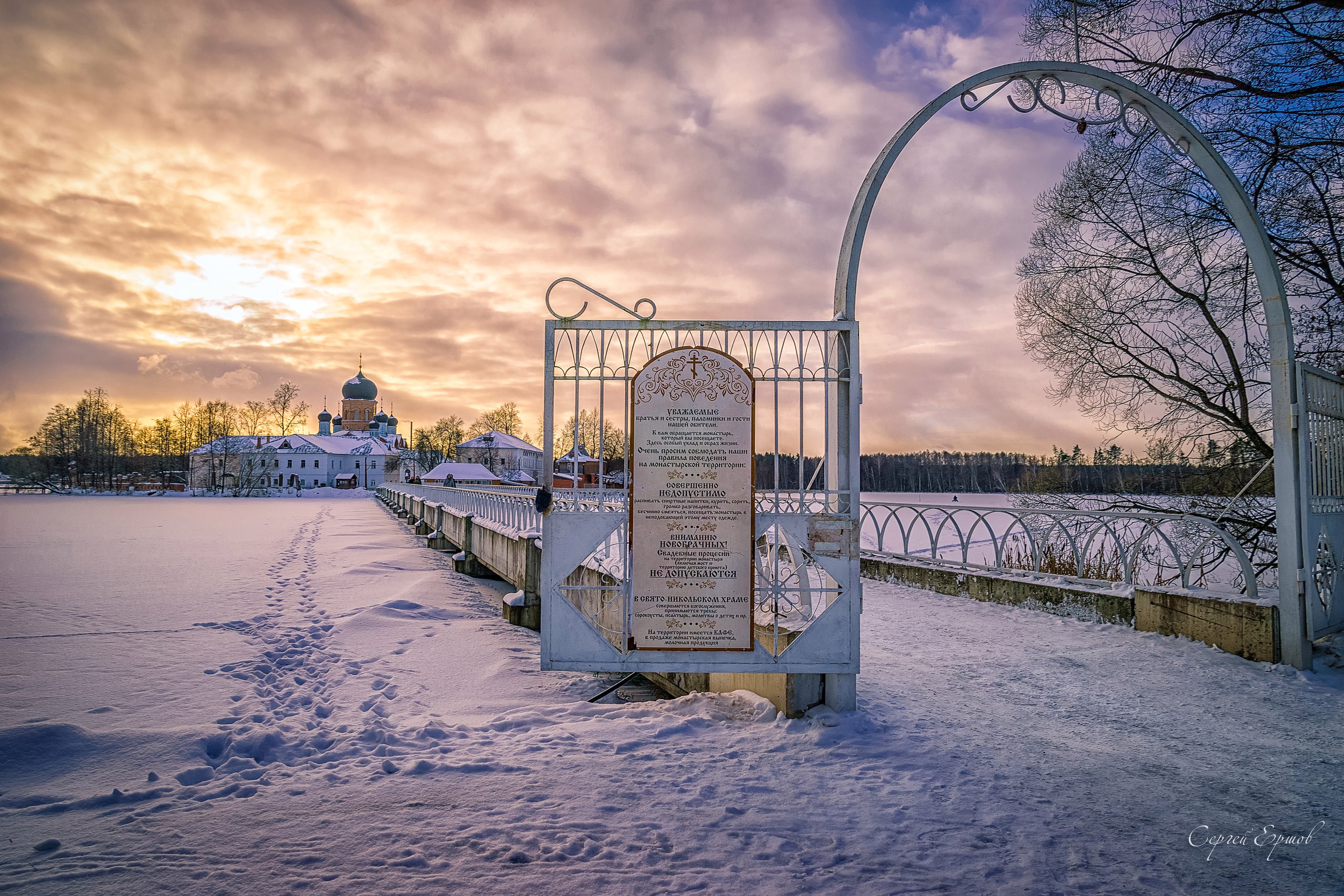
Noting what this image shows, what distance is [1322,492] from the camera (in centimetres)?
647

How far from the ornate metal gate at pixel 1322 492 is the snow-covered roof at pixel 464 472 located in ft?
256

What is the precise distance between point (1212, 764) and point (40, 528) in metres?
33.0

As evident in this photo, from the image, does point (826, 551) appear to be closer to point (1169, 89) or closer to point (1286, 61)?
point (1169, 89)

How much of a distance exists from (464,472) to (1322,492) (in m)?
83.2

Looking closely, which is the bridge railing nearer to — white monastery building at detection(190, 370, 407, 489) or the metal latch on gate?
the metal latch on gate

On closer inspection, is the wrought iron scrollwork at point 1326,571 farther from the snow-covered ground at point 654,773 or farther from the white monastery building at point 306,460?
the white monastery building at point 306,460

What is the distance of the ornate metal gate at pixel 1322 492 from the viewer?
604 centimetres

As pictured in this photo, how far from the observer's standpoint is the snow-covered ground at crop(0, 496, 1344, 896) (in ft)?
9.98

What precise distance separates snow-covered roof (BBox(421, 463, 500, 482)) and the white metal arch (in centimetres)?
7728

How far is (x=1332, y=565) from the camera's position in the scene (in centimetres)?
655

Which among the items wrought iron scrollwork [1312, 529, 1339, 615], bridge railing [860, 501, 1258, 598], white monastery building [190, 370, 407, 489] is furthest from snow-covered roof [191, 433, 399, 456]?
wrought iron scrollwork [1312, 529, 1339, 615]

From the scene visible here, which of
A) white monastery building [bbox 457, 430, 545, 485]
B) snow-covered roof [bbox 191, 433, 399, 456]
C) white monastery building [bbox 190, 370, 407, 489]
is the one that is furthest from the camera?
white monastery building [bbox 457, 430, 545, 485]

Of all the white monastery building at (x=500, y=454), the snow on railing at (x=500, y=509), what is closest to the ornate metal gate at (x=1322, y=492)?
the snow on railing at (x=500, y=509)

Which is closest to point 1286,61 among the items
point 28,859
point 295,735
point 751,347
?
point 751,347
